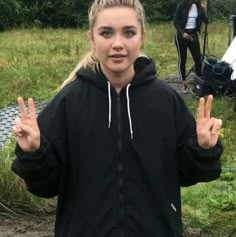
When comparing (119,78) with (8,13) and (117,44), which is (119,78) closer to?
(117,44)

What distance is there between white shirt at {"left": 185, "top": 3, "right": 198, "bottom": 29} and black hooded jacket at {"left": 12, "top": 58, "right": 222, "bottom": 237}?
26.1 feet

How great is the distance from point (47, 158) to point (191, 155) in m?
0.51

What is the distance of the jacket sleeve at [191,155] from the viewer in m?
2.28

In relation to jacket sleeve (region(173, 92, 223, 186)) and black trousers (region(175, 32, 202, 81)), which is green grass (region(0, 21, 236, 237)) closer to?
black trousers (region(175, 32, 202, 81))

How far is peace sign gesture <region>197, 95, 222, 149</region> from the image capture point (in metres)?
2.25

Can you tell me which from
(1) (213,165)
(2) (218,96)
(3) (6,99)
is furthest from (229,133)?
(1) (213,165)

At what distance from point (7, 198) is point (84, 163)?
2478 mm

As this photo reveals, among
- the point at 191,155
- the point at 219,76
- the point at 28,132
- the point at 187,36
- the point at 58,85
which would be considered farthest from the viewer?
the point at 58,85

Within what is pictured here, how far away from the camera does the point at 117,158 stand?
7.53ft

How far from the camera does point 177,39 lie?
10367 millimetres

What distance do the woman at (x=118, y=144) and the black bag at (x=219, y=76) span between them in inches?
272

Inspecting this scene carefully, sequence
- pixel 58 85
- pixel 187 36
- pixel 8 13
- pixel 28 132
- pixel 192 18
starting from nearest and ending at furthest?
pixel 28 132 < pixel 187 36 < pixel 192 18 < pixel 58 85 < pixel 8 13

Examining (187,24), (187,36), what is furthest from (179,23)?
(187,36)

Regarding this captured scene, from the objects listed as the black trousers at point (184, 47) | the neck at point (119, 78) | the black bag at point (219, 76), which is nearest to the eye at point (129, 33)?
the neck at point (119, 78)
